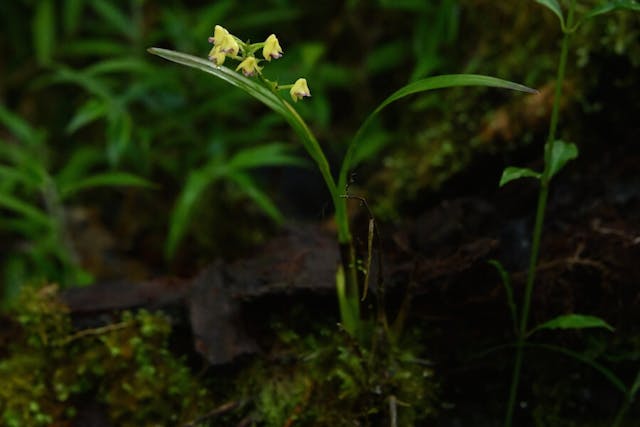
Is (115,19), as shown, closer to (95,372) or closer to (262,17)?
(262,17)

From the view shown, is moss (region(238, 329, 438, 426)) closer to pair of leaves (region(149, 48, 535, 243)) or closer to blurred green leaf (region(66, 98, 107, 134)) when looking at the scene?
pair of leaves (region(149, 48, 535, 243))

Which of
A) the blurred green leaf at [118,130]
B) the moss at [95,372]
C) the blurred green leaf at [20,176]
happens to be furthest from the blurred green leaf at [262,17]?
the moss at [95,372]

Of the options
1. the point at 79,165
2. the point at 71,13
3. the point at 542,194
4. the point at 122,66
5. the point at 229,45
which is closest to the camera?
the point at 229,45

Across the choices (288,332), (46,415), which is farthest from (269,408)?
(46,415)

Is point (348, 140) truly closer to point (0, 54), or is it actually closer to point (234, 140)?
point (234, 140)

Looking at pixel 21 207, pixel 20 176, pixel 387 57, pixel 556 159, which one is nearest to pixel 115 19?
pixel 20 176

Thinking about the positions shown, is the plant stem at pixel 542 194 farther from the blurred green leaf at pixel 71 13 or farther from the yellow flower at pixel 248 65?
the blurred green leaf at pixel 71 13
